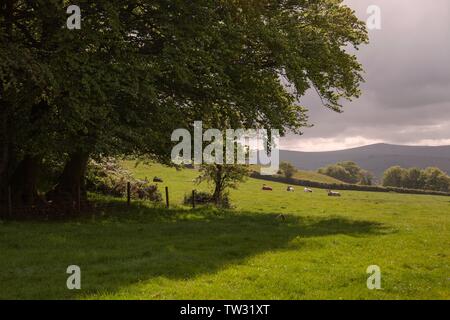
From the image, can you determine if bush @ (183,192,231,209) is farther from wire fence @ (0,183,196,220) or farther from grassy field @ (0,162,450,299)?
wire fence @ (0,183,196,220)

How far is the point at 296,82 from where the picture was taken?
84.1ft

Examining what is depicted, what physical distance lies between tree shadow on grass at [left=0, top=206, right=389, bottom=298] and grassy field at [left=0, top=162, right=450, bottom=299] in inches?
1.5

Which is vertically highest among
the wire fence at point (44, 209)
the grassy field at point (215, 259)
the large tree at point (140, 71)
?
the large tree at point (140, 71)

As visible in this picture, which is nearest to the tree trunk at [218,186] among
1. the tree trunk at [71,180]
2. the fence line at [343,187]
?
the tree trunk at [71,180]

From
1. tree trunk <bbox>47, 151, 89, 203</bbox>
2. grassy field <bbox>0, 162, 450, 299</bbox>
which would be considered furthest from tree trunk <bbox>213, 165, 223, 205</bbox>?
grassy field <bbox>0, 162, 450, 299</bbox>

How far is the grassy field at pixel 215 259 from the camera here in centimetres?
1201

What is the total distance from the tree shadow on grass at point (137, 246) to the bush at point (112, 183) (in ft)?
35.4

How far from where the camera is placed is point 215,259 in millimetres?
15977

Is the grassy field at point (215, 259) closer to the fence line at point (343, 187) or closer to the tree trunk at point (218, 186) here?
the tree trunk at point (218, 186)

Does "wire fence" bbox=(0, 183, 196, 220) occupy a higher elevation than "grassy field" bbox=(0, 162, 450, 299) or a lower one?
higher

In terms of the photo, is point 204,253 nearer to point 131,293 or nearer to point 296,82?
point 131,293

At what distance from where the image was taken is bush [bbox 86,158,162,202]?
1500 inches

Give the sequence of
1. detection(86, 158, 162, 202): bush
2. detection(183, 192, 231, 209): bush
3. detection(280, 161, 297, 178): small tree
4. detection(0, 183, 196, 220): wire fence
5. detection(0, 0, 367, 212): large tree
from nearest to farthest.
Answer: detection(0, 0, 367, 212): large tree < detection(0, 183, 196, 220): wire fence < detection(86, 158, 162, 202): bush < detection(183, 192, 231, 209): bush < detection(280, 161, 297, 178): small tree
